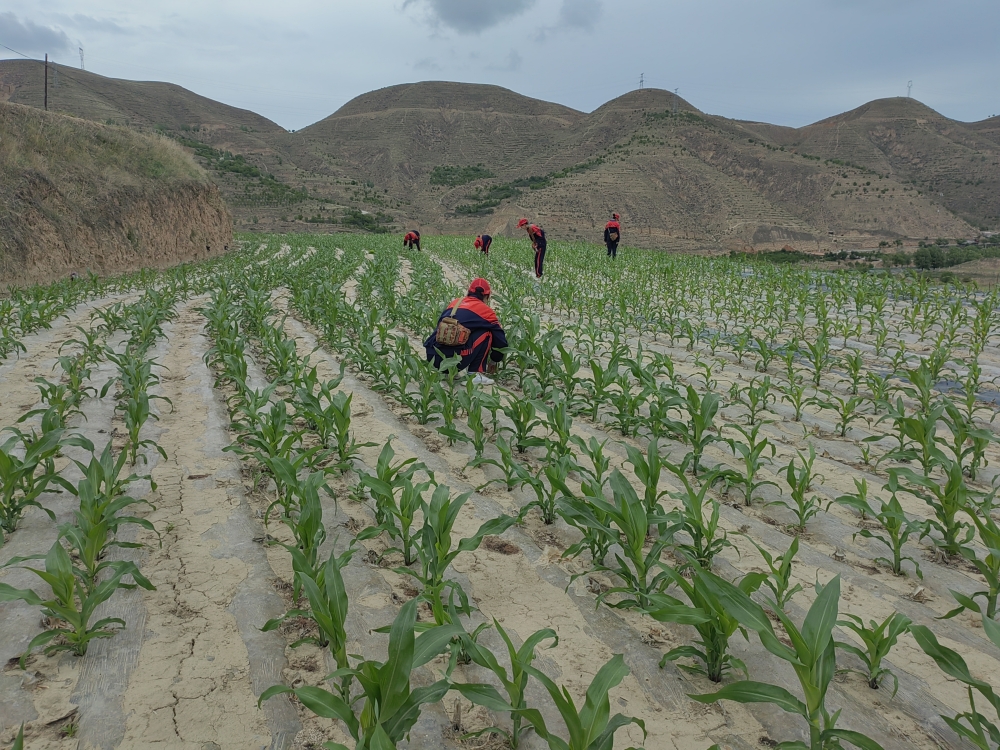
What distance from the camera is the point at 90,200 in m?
16.5

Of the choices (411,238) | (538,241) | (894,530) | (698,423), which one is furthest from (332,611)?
(411,238)

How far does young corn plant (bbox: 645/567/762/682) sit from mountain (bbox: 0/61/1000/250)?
1759 inches

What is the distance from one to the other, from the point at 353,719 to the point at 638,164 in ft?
207

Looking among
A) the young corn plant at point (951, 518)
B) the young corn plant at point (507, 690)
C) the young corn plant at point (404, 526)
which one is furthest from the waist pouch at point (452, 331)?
the young corn plant at point (507, 690)

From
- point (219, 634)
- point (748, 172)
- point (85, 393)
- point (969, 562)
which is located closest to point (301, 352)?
point (85, 393)

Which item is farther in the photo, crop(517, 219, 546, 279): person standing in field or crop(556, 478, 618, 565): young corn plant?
crop(517, 219, 546, 279): person standing in field

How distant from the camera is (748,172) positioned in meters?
64.8

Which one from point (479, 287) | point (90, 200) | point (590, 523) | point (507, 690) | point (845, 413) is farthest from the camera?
point (90, 200)

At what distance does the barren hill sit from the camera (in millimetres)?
13953

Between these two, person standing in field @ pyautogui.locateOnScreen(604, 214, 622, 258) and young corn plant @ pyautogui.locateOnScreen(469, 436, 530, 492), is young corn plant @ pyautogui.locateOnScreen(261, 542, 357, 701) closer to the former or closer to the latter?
young corn plant @ pyautogui.locateOnScreen(469, 436, 530, 492)

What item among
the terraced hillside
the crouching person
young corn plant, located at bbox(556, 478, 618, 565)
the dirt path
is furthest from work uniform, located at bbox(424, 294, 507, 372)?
young corn plant, located at bbox(556, 478, 618, 565)

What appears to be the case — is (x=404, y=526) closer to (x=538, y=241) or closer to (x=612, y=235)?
(x=538, y=241)

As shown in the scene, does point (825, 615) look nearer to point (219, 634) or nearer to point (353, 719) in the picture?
point (353, 719)

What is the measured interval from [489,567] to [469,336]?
3161 millimetres
